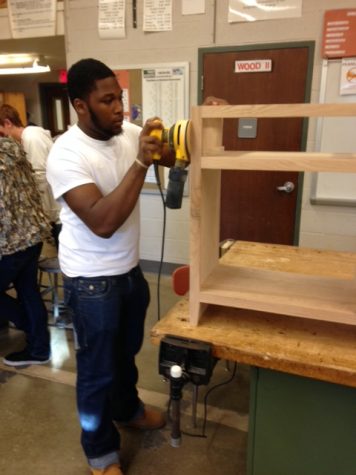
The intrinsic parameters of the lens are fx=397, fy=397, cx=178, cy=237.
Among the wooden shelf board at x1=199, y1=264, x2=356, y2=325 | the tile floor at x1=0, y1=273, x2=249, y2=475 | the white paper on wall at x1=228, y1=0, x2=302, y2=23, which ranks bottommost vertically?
the tile floor at x1=0, y1=273, x2=249, y2=475

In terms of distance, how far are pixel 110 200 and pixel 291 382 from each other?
0.66 meters

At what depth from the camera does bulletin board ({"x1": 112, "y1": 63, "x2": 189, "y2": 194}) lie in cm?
308

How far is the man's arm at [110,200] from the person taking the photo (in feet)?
3.46

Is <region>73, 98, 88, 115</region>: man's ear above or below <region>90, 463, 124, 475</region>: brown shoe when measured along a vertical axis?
above

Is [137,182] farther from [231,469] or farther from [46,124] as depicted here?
[46,124]

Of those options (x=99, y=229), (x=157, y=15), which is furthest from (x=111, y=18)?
(x=99, y=229)

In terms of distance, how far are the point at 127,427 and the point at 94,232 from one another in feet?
3.62

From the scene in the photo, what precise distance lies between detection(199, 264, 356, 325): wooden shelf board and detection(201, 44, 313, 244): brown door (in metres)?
1.90

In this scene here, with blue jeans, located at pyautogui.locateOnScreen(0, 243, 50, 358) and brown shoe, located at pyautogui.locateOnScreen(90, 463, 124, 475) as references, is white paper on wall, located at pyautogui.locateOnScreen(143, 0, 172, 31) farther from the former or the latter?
brown shoe, located at pyautogui.locateOnScreen(90, 463, 124, 475)

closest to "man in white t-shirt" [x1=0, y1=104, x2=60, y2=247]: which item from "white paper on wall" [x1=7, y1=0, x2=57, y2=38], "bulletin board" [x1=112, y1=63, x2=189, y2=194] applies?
"bulletin board" [x1=112, y1=63, x2=189, y2=194]

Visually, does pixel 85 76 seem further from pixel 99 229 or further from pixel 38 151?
pixel 38 151

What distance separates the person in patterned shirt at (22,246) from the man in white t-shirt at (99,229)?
878mm

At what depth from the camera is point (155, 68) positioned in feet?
10.3

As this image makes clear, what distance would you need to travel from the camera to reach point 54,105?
8.45m
